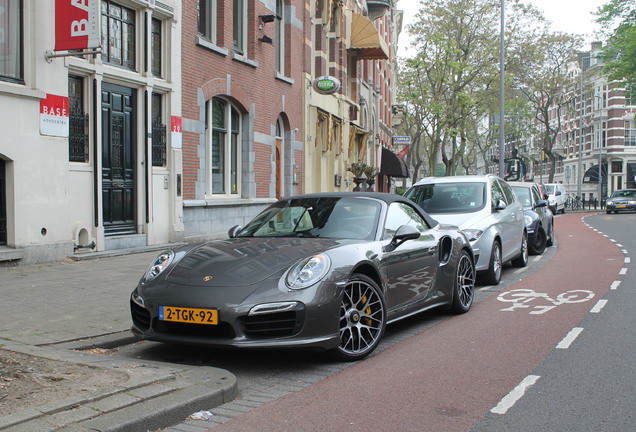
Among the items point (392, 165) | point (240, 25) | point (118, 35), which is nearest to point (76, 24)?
point (118, 35)

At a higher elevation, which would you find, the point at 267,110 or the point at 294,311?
the point at 267,110

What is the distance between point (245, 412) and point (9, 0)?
885cm

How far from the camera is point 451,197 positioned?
11.2m

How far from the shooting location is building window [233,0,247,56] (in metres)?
17.8

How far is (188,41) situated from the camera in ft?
48.7

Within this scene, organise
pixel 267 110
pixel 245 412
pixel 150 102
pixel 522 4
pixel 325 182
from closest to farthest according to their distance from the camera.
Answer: pixel 245 412 → pixel 150 102 → pixel 267 110 → pixel 325 182 → pixel 522 4

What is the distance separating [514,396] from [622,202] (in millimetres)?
41335

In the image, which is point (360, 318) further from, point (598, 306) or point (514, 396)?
point (598, 306)

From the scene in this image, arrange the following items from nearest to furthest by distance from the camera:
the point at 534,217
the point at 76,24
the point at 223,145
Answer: the point at 76,24
the point at 534,217
the point at 223,145

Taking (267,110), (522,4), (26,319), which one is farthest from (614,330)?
(522,4)

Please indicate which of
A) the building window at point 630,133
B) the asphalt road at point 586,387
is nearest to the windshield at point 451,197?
the asphalt road at point 586,387

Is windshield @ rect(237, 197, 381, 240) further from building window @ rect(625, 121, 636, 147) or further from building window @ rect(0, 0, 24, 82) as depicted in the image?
building window @ rect(625, 121, 636, 147)

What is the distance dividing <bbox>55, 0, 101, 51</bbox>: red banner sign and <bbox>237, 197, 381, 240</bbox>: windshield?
17.4 ft

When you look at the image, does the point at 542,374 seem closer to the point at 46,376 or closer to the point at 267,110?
the point at 46,376
